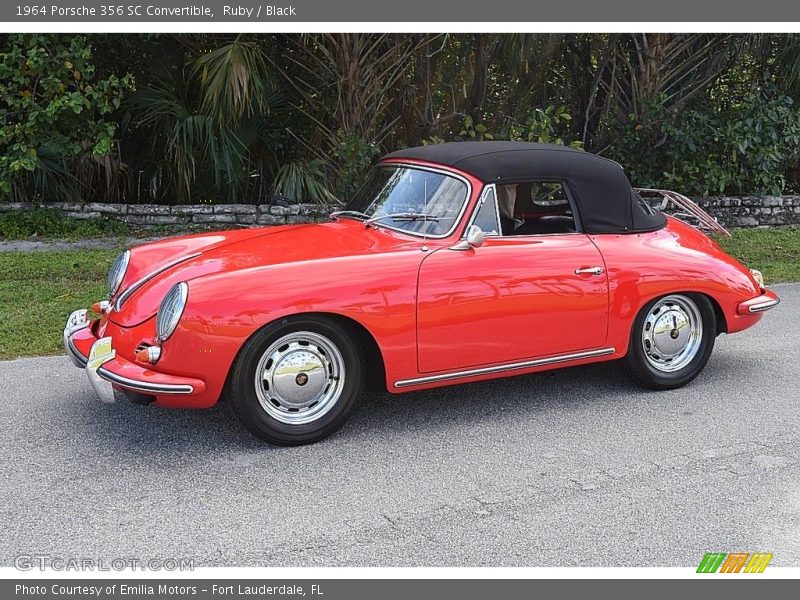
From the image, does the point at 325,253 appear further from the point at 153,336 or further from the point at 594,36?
the point at 594,36

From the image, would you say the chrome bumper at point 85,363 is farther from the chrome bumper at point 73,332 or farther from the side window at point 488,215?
the side window at point 488,215

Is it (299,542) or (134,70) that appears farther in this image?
(134,70)

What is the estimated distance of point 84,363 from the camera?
481 cm

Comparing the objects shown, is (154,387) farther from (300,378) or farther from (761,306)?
(761,306)

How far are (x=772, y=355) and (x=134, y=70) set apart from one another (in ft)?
28.5

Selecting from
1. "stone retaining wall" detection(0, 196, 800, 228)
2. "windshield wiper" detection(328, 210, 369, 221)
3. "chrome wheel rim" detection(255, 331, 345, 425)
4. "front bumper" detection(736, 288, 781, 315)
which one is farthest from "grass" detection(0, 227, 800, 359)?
"front bumper" detection(736, 288, 781, 315)

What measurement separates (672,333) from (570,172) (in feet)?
3.69

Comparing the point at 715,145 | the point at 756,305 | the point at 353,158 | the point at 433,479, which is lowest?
the point at 433,479

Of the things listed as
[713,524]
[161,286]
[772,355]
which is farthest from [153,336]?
[772,355]

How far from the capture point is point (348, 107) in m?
11.5

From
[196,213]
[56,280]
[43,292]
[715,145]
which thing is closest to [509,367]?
[43,292]

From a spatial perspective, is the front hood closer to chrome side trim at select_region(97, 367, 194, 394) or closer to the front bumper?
chrome side trim at select_region(97, 367, 194, 394)

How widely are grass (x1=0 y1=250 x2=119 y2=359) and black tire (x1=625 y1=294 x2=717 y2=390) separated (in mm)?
3844

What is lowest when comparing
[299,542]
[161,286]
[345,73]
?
[299,542]
